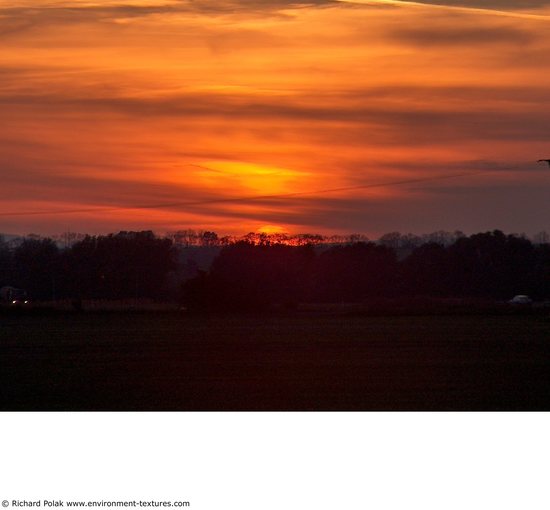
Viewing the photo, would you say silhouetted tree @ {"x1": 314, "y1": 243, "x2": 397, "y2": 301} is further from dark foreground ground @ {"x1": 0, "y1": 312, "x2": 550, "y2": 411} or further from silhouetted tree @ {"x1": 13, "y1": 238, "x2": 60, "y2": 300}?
dark foreground ground @ {"x1": 0, "y1": 312, "x2": 550, "y2": 411}

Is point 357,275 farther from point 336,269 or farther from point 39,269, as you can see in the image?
point 39,269

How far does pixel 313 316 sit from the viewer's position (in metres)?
73.1

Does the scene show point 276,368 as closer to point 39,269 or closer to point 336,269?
point 336,269

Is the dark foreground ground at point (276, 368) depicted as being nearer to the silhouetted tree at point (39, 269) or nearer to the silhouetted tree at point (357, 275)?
the silhouetted tree at point (357, 275)

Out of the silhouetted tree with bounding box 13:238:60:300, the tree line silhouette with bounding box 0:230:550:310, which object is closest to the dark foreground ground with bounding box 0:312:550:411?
the tree line silhouette with bounding box 0:230:550:310

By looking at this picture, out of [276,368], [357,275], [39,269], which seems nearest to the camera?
[276,368]

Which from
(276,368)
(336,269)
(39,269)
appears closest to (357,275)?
(336,269)

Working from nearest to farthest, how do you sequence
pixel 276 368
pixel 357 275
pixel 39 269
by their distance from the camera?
pixel 276 368 → pixel 357 275 → pixel 39 269

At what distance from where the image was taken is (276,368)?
28.4 m

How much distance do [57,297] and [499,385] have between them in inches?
4473

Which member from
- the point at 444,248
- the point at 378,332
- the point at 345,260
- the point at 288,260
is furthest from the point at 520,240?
the point at 378,332

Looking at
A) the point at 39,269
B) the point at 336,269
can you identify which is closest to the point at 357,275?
the point at 336,269

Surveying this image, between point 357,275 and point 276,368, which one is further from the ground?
point 357,275

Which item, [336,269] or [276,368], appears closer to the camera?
[276,368]
